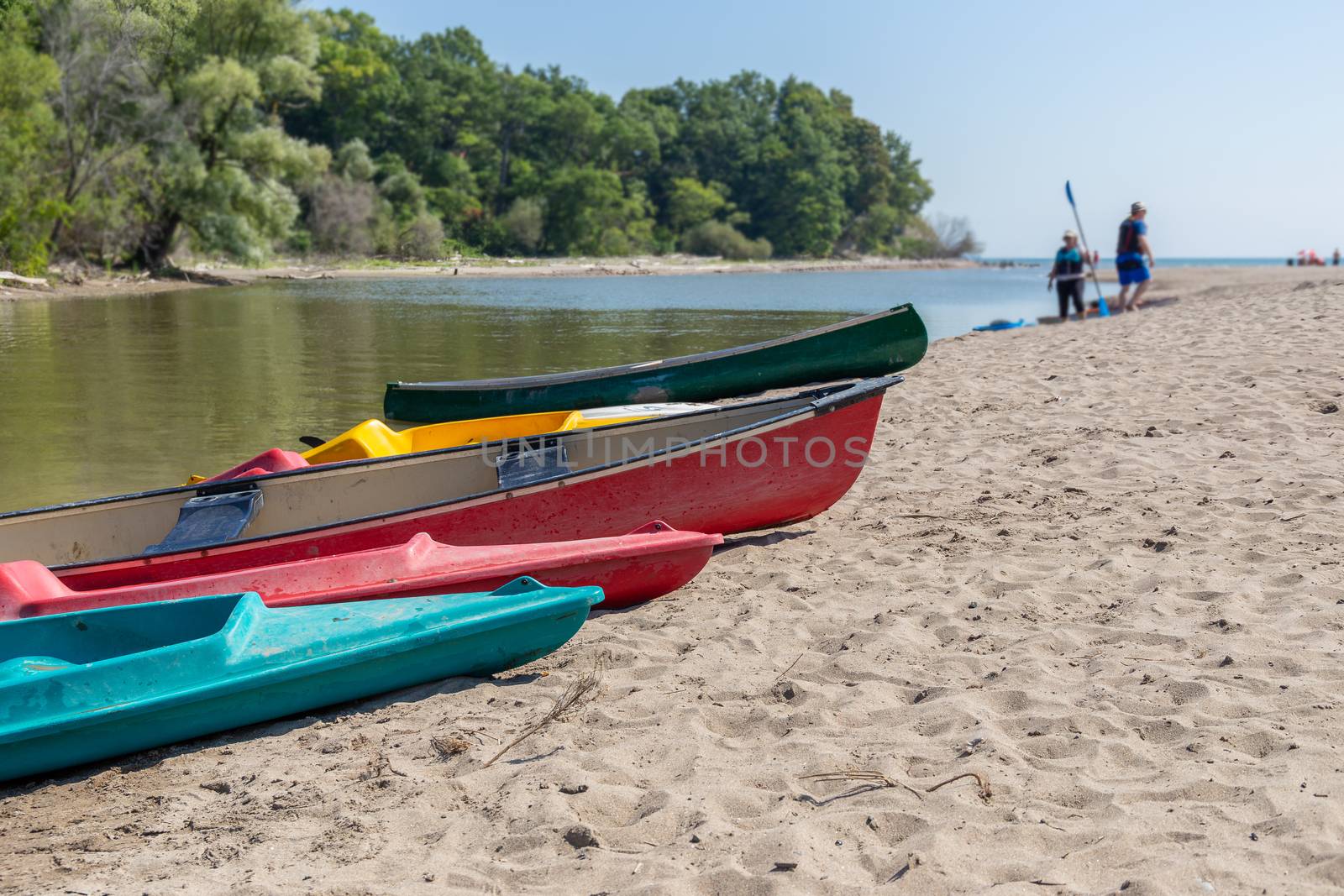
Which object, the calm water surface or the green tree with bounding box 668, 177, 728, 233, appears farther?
the green tree with bounding box 668, 177, 728, 233

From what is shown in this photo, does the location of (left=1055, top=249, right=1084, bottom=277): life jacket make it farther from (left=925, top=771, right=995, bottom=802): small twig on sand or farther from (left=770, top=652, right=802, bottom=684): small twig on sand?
(left=925, top=771, right=995, bottom=802): small twig on sand

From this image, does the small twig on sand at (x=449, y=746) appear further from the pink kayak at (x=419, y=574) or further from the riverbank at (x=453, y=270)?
the riverbank at (x=453, y=270)

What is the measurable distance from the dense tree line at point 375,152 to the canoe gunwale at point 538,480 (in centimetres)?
3017

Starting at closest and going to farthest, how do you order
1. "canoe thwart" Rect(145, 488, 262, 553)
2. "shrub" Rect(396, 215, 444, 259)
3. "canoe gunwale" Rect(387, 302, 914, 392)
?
"canoe thwart" Rect(145, 488, 262, 553), "canoe gunwale" Rect(387, 302, 914, 392), "shrub" Rect(396, 215, 444, 259)

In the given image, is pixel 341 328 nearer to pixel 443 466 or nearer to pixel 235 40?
pixel 443 466

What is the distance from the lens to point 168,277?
3759 cm

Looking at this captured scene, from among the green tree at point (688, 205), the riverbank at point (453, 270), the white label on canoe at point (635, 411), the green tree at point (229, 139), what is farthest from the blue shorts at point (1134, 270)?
the green tree at point (688, 205)

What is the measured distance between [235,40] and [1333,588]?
138 ft

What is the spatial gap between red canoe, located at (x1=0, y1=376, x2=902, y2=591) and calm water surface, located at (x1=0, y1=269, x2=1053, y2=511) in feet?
10.4

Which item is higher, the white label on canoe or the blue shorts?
the blue shorts

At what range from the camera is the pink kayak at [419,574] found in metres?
4.38

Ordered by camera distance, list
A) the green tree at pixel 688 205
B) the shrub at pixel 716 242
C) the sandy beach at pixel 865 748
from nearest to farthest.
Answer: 1. the sandy beach at pixel 865 748
2. the shrub at pixel 716 242
3. the green tree at pixel 688 205

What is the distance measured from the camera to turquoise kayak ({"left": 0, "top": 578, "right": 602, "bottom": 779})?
349 cm

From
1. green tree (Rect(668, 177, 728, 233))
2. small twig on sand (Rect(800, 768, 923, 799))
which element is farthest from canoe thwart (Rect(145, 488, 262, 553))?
green tree (Rect(668, 177, 728, 233))
